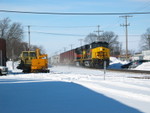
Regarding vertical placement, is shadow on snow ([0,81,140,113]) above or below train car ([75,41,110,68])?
below

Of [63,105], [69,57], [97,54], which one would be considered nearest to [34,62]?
[97,54]

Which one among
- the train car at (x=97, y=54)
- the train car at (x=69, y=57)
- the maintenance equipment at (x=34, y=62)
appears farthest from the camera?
the train car at (x=69, y=57)

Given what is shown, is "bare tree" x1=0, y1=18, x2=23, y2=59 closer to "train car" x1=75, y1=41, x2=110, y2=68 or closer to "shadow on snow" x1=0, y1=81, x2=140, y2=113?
"train car" x1=75, y1=41, x2=110, y2=68

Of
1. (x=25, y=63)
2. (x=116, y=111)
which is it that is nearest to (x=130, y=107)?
(x=116, y=111)

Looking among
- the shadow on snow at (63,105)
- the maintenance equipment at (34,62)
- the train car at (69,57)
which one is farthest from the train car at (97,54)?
the shadow on snow at (63,105)

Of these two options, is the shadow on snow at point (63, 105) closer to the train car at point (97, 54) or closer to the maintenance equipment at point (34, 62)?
the maintenance equipment at point (34, 62)

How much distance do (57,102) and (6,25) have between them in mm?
71982

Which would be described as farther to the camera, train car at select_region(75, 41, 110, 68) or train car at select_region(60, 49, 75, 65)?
train car at select_region(60, 49, 75, 65)

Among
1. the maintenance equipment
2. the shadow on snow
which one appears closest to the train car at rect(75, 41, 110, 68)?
the maintenance equipment

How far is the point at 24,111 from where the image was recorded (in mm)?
7867

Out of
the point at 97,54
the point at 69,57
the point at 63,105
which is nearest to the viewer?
the point at 63,105

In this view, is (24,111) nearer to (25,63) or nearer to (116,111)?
(116,111)

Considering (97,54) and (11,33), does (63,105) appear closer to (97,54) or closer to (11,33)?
(97,54)

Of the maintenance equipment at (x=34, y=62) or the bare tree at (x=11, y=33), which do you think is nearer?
the maintenance equipment at (x=34, y=62)
